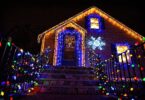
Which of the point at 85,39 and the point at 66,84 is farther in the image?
the point at 85,39

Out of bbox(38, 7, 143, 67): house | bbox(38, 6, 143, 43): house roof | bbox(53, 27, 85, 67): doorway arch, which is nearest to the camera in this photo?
bbox(53, 27, 85, 67): doorway arch

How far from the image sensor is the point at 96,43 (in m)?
11.0

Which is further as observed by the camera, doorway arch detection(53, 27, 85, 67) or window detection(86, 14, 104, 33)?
window detection(86, 14, 104, 33)

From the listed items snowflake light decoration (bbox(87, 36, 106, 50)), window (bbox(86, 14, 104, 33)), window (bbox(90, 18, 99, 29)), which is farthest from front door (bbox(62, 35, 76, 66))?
window (bbox(90, 18, 99, 29))

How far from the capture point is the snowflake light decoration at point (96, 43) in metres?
10.9

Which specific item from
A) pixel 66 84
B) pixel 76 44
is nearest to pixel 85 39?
pixel 76 44

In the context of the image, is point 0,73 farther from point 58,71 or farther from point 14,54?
point 58,71

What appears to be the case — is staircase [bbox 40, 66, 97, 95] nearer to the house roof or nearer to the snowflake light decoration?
the snowflake light decoration

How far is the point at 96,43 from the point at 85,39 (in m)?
0.84

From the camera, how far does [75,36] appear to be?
11227 mm

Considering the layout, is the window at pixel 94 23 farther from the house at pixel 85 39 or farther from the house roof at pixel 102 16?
the house roof at pixel 102 16

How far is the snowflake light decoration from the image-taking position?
35.8 feet

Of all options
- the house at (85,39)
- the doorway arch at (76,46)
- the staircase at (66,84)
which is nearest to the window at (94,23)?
the house at (85,39)

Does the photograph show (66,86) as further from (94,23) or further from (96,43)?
(94,23)
